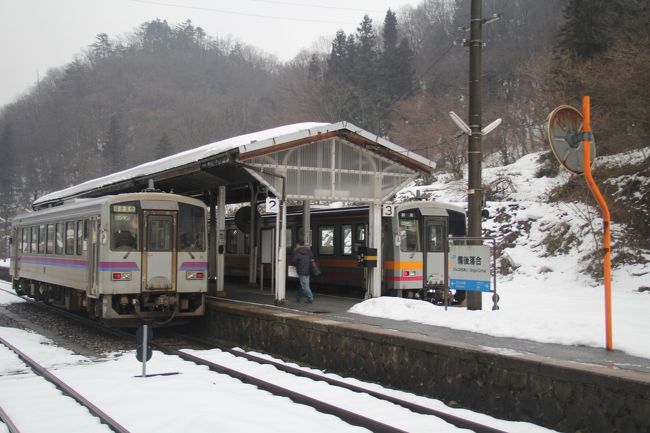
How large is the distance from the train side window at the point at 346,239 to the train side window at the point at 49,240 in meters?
8.26

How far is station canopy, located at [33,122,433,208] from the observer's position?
14430 mm

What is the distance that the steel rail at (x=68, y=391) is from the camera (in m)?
6.88

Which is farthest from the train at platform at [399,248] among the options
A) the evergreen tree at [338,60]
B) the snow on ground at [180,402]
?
the evergreen tree at [338,60]

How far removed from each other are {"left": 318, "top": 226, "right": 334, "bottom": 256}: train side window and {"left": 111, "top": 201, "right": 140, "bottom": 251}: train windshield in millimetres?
7146

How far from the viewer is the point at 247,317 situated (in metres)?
13.6

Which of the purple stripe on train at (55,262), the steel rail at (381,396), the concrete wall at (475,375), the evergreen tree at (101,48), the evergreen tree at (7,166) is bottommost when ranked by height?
the steel rail at (381,396)

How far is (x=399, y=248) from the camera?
17516 mm

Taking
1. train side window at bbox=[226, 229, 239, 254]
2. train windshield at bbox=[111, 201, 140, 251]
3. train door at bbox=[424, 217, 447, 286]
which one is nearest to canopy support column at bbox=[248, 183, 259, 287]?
train side window at bbox=[226, 229, 239, 254]

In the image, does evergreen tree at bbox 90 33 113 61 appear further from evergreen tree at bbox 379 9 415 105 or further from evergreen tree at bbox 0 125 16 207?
evergreen tree at bbox 379 9 415 105

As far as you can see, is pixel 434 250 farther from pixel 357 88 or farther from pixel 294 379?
pixel 357 88

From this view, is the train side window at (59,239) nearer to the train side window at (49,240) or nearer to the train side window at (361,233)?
the train side window at (49,240)

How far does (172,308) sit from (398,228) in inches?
263

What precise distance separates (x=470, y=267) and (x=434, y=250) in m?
5.65

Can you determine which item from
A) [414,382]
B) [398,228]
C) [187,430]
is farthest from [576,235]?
[187,430]
